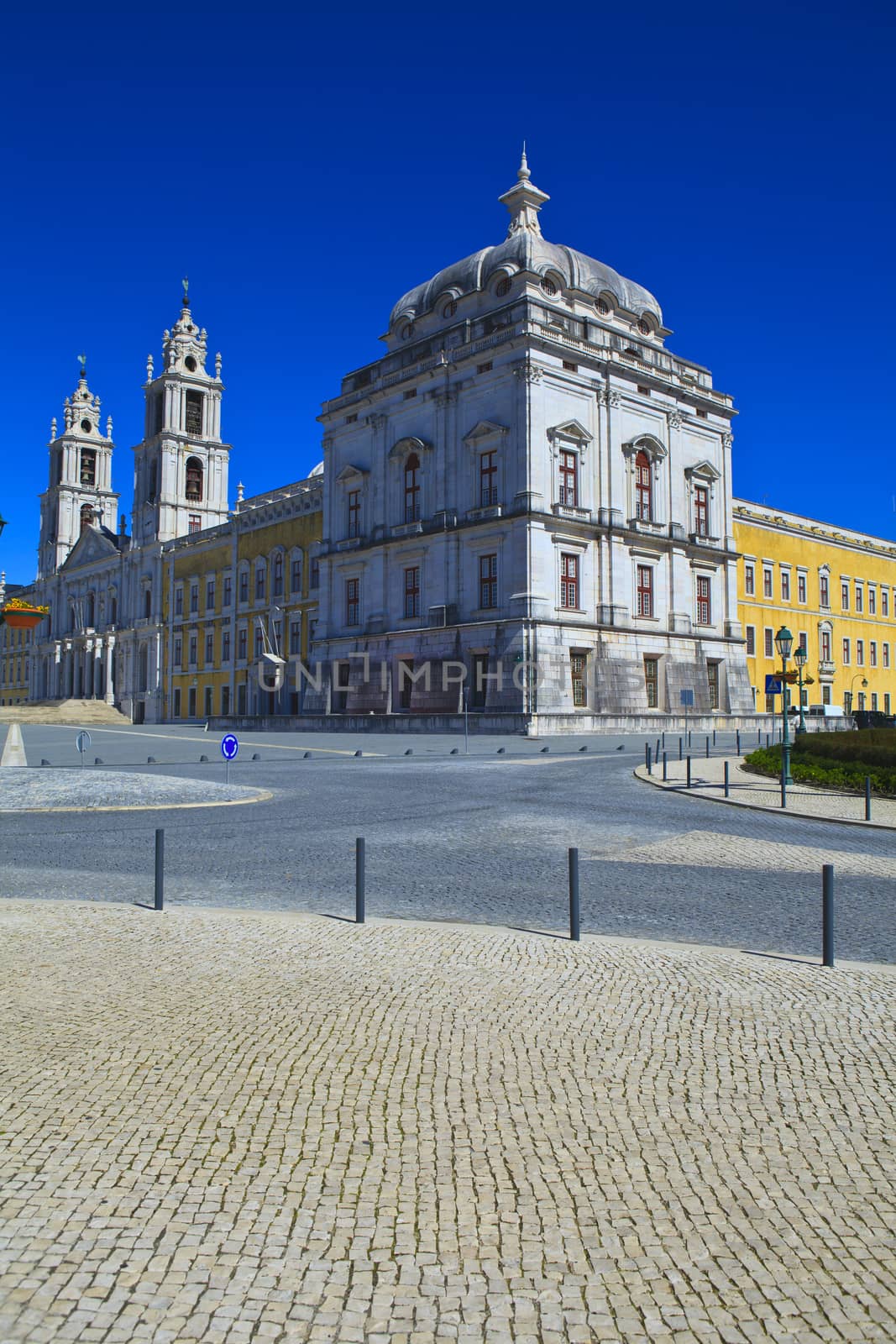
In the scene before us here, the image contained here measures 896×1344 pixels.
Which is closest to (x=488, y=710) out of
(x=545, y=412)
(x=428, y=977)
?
(x=545, y=412)

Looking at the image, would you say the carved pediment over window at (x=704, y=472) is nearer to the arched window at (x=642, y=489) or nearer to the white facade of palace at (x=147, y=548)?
the arched window at (x=642, y=489)

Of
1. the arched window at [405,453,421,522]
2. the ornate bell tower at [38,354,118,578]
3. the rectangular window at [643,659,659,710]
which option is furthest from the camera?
the ornate bell tower at [38,354,118,578]

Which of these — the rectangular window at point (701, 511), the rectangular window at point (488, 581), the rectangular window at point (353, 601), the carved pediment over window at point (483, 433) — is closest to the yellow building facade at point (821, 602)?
the rectangular window at point (701, 511)

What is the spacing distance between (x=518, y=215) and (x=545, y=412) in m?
15.5

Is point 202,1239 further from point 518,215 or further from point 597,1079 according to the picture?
point 518,215

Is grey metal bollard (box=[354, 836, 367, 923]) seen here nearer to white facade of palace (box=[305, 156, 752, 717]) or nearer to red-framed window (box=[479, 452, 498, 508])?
white facade of palace (box=[305, 156, 752, 717])

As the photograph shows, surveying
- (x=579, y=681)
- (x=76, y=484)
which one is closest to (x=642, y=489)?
(x=579, y=681)

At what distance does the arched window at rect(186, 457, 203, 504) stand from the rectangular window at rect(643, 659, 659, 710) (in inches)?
1997

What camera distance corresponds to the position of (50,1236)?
3621 mm

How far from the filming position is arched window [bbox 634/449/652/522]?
53781 millimetres

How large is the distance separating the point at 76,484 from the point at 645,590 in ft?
257

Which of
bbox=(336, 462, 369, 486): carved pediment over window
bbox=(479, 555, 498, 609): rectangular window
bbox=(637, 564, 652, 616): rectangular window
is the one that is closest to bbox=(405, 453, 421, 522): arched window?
bbox=(336, 462, 369, 486): carved pediment over window

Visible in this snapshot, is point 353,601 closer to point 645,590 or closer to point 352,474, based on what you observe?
point 352,474

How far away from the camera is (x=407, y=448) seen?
180 ft
